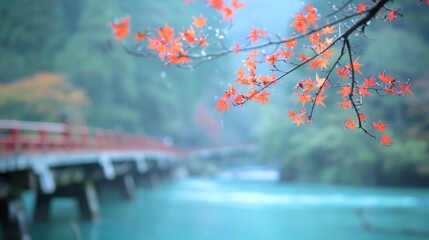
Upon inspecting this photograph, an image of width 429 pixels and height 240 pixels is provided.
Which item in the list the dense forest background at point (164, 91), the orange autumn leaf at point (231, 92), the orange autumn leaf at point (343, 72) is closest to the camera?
the orange autumn leaf at point (231, 92)

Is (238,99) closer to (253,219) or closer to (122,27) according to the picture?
(122,27)

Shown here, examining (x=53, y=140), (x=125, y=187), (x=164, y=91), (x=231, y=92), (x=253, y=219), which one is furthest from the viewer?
(x=164, y=91)

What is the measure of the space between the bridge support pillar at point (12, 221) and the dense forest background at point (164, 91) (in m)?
5.18

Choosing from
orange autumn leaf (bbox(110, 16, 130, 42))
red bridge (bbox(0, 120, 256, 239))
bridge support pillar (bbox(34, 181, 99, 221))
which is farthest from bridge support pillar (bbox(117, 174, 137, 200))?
orange autumn leaf (bbox(110, 16, 130, 42))

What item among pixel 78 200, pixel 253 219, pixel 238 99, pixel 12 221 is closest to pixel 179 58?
pixel 238 99

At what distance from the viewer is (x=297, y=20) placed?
87.4 inches

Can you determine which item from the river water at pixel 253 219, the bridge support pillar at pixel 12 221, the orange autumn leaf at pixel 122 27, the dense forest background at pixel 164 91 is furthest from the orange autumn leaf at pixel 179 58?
the dense forest background at pixel 164 91

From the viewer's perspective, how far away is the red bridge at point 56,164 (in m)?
6.96

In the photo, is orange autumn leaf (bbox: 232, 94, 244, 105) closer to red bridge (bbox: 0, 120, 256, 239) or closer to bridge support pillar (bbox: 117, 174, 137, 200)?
red bridge (bbox: 0, 120, 256, 239)

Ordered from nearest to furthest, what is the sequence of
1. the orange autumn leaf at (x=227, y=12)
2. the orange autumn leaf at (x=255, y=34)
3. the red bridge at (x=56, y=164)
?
the orange autumn leaf at (x=227, y=12) → the orange autumn leaf at (x=255, y=34) → the red bridge at (x=56, y=164)

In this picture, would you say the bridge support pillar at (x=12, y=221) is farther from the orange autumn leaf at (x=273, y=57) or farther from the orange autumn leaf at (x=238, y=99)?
the orange autumn leaf at (x=273, y=57)

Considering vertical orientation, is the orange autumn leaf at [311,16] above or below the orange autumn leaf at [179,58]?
above

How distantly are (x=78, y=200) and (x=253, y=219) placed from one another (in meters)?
4.97

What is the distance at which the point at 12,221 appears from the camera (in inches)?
270
